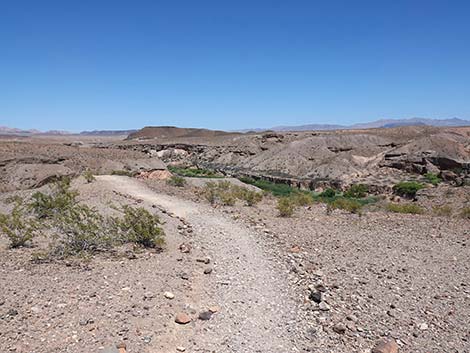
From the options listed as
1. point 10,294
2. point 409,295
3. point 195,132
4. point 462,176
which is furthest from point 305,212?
point 195,132

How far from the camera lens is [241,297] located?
7.42 meters

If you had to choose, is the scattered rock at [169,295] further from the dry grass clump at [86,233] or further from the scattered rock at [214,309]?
the dry grass clump at [86,233]

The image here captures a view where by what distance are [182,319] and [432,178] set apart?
33.6 meters

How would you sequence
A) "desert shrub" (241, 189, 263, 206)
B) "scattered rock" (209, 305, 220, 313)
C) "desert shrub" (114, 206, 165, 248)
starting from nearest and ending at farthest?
1. "scattered rock" (209, 305, 220, 313)
2. "desert shrub" (114, 206, 165, 248)
3. "desert shrub" (241, 189, 263, 206)

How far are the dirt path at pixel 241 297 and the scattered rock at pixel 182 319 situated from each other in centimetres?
11

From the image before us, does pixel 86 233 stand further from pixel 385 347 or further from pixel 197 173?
pixel 197 173

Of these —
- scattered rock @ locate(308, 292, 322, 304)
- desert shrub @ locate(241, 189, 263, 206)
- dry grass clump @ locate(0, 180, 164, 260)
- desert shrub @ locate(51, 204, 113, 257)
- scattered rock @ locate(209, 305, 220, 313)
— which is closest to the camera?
scattered rock @ locate(209, 305, 220, 313)

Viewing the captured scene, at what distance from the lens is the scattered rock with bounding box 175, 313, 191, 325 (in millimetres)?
6289

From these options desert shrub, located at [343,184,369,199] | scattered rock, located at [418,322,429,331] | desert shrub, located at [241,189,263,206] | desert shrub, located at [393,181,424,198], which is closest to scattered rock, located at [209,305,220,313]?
scattered rock, located at [418,322,429,331]

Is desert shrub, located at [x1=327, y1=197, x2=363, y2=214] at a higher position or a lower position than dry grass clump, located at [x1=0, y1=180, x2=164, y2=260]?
lower

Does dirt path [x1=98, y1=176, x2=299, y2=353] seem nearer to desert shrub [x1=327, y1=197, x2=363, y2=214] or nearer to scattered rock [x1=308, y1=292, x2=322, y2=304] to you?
scattered rock [x1=308, y1=292, x2=322, y2=304]

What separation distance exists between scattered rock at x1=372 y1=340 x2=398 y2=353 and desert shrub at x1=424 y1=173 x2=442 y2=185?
2974 cm

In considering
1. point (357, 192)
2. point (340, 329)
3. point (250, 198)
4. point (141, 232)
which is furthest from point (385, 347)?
point (357, 192)

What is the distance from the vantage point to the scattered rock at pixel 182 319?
629cm
